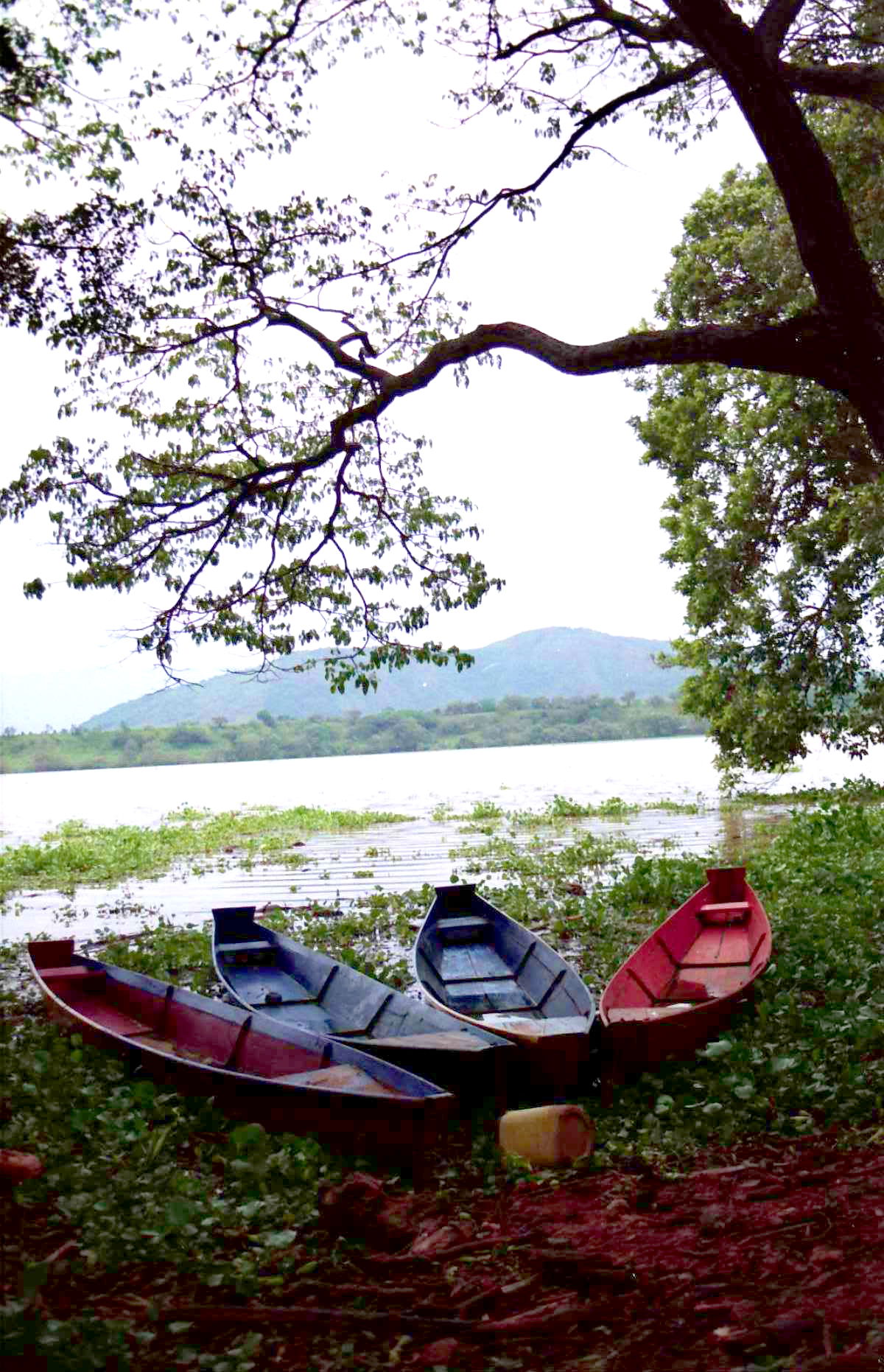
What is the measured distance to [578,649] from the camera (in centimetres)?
12288

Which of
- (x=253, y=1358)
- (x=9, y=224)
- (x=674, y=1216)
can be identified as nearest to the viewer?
(x=253, y=1358)

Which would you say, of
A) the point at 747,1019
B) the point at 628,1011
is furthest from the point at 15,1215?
the point at 747,1019

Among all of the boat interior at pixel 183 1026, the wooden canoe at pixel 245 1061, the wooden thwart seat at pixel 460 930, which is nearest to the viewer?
the wooden canoe at pixel 245 1061

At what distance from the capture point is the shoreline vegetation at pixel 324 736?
74.8 meters

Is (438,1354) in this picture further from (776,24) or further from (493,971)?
(776,24)

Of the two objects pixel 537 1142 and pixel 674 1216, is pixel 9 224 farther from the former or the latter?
pixel 674 1216

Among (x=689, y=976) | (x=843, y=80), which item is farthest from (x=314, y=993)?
(x=843, y=80)

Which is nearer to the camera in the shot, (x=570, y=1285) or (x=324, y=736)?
(x=570, y=1285)

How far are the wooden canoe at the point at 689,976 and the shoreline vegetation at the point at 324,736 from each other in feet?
216

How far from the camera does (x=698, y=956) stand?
9273 millimetres

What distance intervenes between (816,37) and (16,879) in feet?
49.1

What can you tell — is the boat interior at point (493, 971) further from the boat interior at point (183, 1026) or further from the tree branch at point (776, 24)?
the tree branch at point (776, 24)

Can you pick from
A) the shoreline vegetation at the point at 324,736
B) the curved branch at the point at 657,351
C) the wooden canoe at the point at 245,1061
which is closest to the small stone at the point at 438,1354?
the wooden canoe at the point at 245,1061

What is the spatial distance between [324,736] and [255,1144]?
2790 inches
